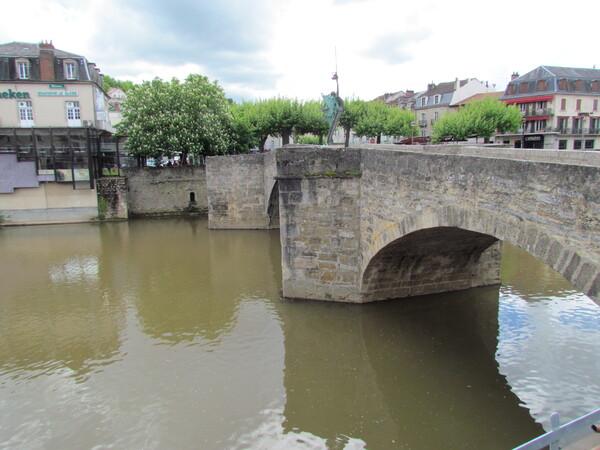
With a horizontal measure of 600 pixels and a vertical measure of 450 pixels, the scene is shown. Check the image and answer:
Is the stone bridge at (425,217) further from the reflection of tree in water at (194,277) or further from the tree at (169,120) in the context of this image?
the tree at (169,120)

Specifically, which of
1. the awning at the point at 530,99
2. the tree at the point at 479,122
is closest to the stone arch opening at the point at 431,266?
the tree at the point at 479,122

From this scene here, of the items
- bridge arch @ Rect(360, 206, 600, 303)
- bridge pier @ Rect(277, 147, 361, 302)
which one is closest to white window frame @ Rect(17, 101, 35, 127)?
bridge pier @ Rect(277, 147, 361, 302)

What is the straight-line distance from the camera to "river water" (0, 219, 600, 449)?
264 inches

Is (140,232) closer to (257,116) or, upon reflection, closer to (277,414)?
(257,116)

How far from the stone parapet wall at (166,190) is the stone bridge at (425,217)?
18412 mm

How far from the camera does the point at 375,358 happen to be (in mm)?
8789

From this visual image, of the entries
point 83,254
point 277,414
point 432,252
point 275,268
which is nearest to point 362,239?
point 432,252

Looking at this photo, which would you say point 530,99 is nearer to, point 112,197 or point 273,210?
point 273,210

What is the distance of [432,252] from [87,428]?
24.9 feet

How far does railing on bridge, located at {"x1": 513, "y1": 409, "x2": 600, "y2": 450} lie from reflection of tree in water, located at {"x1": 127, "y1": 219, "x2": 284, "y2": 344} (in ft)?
24.9

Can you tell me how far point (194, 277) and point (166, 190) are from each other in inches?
597

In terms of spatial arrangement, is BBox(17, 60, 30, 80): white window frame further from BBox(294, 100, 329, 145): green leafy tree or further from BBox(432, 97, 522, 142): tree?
BBox(432, 97, 522, 142): tree

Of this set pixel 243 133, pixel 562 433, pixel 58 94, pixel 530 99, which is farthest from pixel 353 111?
pixel 562 433

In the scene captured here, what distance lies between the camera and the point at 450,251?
34.4ft
